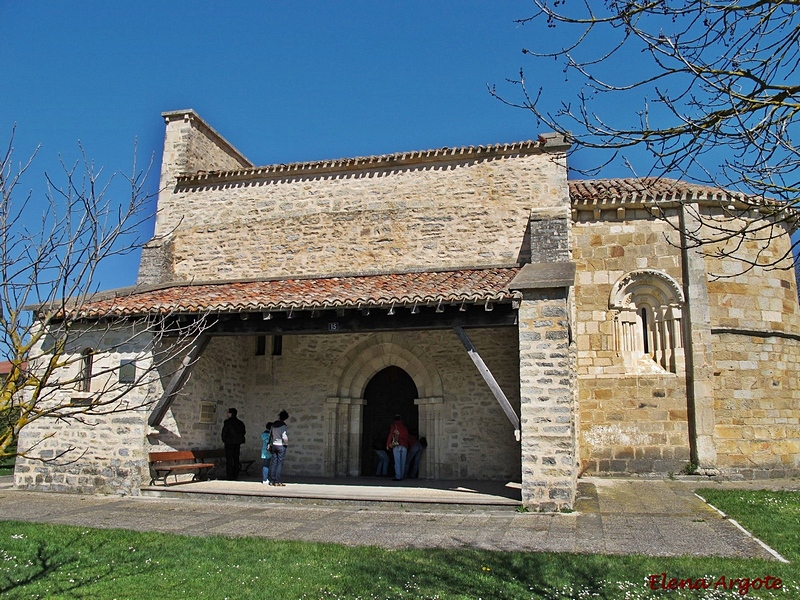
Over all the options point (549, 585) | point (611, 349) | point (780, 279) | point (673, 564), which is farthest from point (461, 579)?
point (780, 279)

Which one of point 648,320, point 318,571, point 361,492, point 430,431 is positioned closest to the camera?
point 318,571

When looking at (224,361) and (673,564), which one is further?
(224,361)

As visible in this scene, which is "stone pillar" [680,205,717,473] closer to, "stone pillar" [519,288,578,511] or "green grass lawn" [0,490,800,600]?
"stone pillar" [519,288,578,511]

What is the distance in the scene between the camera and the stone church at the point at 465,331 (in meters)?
10.8

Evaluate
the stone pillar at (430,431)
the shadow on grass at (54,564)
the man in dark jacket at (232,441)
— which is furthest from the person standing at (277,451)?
the shadow on grass at (54,564)

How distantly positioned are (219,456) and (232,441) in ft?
1.23

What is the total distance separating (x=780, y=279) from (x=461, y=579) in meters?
10.5

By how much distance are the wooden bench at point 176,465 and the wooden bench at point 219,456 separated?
71 millimetres

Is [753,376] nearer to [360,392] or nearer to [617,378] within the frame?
[617,378]

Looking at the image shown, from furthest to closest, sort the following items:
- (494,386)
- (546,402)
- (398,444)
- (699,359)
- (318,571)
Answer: (699,359) → (398,444) → (494,386) → (546,402) → (318,571)

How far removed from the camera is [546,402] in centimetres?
830

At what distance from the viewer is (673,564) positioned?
16.9ft

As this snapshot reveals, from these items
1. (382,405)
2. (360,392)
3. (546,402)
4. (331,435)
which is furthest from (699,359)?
(331,435)

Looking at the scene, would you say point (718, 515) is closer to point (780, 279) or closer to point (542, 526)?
point (542, 526)
